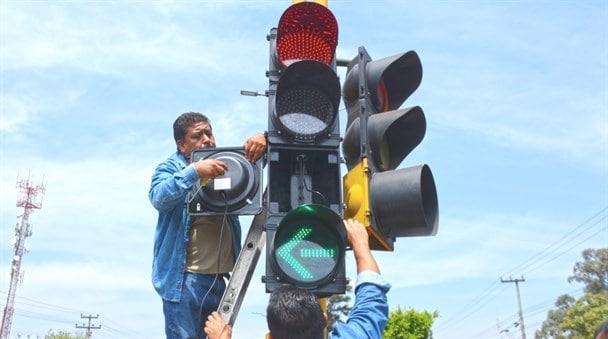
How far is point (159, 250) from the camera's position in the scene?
3572mm

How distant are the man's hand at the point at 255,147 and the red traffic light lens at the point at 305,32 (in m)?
0.45

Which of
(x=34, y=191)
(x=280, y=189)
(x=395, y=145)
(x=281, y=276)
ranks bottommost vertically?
(x=281, y=276)

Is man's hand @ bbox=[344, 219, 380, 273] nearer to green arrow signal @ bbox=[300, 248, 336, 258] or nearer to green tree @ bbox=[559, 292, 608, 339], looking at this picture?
green arrow signal @ bbox=[300, 248, 336, 258]

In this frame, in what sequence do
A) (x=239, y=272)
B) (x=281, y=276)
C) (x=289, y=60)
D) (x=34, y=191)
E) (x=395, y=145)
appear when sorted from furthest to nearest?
(x=34, y=191) → (x=395, y=145) → (x=289, y=60) → (x=239, y=272) → (x=281, y=276)

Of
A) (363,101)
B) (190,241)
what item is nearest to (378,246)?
(363,101)

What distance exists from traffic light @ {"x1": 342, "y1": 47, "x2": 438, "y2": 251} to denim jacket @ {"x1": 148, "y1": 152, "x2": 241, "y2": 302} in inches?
33.8

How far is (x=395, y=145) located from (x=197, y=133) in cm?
124

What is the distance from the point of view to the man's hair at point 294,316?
235 centimetres

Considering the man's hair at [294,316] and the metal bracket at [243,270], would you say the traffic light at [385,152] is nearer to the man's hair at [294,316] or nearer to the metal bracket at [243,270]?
the metal bracket at [243,270]

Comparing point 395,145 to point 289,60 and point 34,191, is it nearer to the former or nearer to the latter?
point 289,60

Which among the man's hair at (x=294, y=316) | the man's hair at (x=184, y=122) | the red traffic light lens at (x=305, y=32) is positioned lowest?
the man's hair at (x=294, y=316)

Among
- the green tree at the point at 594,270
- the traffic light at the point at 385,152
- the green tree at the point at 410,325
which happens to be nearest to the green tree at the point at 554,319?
the green tree at the point at 594,270

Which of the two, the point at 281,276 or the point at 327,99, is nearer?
the point at 281,276

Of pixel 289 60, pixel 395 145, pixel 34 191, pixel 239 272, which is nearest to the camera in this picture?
pixel 239 272
